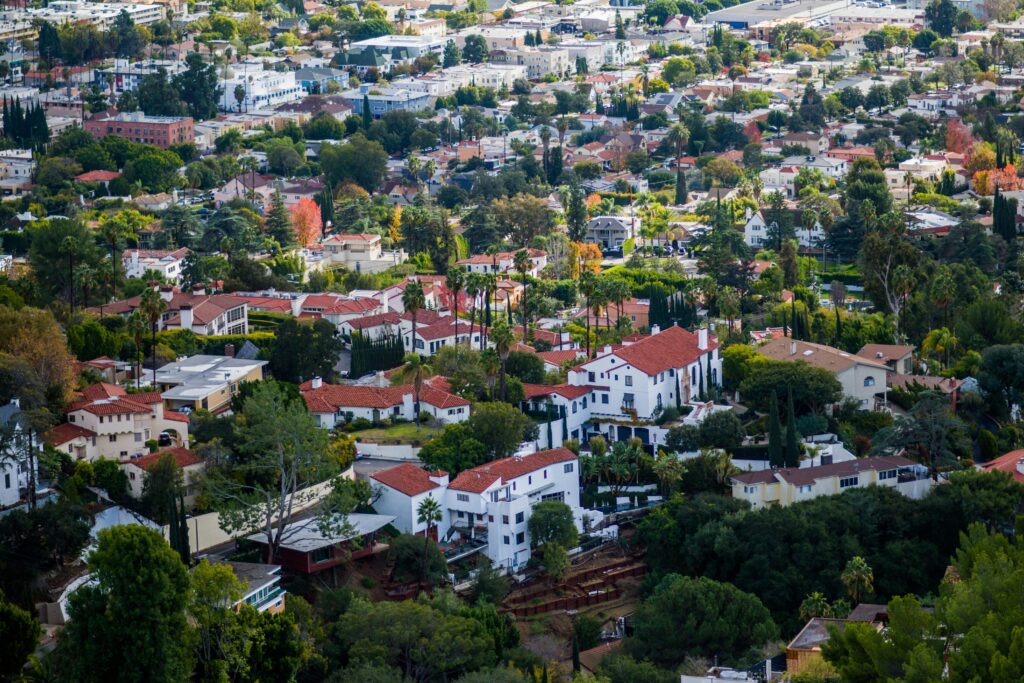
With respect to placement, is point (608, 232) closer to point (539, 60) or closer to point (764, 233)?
point (764, 233)

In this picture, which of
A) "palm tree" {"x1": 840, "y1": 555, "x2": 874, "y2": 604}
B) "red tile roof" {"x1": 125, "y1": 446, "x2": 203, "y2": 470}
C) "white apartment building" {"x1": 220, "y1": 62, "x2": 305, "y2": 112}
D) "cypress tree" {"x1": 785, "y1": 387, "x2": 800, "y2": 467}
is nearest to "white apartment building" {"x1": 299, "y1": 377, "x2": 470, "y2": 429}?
"red tile roof" {"x1": 125, "y1": 446, "x2": 203, "y2": 470}

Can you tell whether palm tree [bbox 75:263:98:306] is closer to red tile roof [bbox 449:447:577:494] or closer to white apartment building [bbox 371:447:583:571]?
white apartment building [bbox 371:447:583:571]

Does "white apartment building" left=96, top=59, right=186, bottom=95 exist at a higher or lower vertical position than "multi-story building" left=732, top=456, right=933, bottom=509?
lower

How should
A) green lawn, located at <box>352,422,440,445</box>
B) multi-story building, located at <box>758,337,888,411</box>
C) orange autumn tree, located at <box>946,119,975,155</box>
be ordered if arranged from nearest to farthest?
green lawn, located at <box>352,422,440,445</box>
multi-story building, located at <box>758,337,888,411</box>
orange autumn tree, located at <box>946,119,975,155</box>

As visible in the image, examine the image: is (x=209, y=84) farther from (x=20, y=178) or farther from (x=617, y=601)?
(x=617, y=601)

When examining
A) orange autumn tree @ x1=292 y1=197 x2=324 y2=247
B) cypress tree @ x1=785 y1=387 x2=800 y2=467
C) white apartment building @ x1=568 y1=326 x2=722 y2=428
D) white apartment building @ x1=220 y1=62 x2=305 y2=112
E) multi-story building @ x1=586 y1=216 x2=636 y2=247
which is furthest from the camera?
white apartment building @ x1=220 y1=62 x2=305 y2=112

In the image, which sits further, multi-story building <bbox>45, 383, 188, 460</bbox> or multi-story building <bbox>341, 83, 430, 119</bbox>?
multi-story building <bbox>341, 83, 430, 119</bbox>
